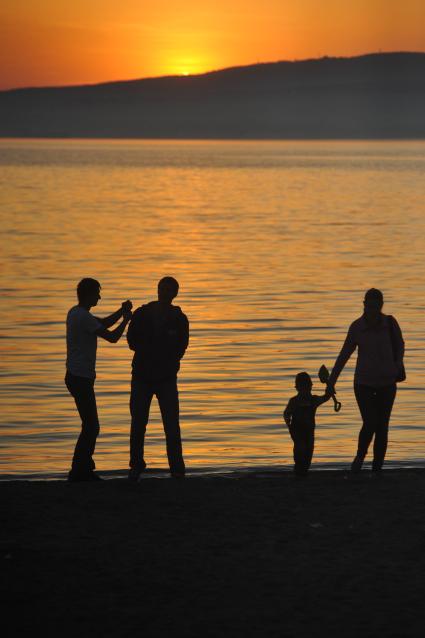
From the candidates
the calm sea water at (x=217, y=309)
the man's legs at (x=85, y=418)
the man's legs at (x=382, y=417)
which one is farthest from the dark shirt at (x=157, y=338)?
the calm sea water at (x=217, y=309)

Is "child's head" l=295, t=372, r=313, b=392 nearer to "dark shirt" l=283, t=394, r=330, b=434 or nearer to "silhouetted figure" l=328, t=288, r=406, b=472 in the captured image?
"dark shirt" l=283, t=394, r=330, b=434

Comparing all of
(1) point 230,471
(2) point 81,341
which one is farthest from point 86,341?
(1) point 230,471

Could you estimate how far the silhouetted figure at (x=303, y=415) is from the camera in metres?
11.2

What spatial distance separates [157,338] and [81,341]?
58 centimetres

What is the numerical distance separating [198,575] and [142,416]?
276cm

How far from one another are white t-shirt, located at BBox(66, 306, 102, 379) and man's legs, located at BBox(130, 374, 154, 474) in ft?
1.32

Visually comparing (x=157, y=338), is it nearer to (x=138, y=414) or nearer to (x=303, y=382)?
(x=138, y=414)

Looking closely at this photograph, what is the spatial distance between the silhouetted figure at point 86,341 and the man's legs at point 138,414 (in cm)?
31

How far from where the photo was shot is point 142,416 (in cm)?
1112

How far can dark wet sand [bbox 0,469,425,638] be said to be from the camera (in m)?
7.70

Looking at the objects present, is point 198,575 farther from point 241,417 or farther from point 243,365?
point 243,365

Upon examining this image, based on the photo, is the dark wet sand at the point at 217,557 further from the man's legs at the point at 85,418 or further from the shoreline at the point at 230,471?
the shoreline at the point at 230,471

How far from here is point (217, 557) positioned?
29.2 feet

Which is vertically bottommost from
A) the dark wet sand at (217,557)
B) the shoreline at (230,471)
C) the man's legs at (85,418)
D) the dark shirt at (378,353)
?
the dark wet sand at (217,557)
